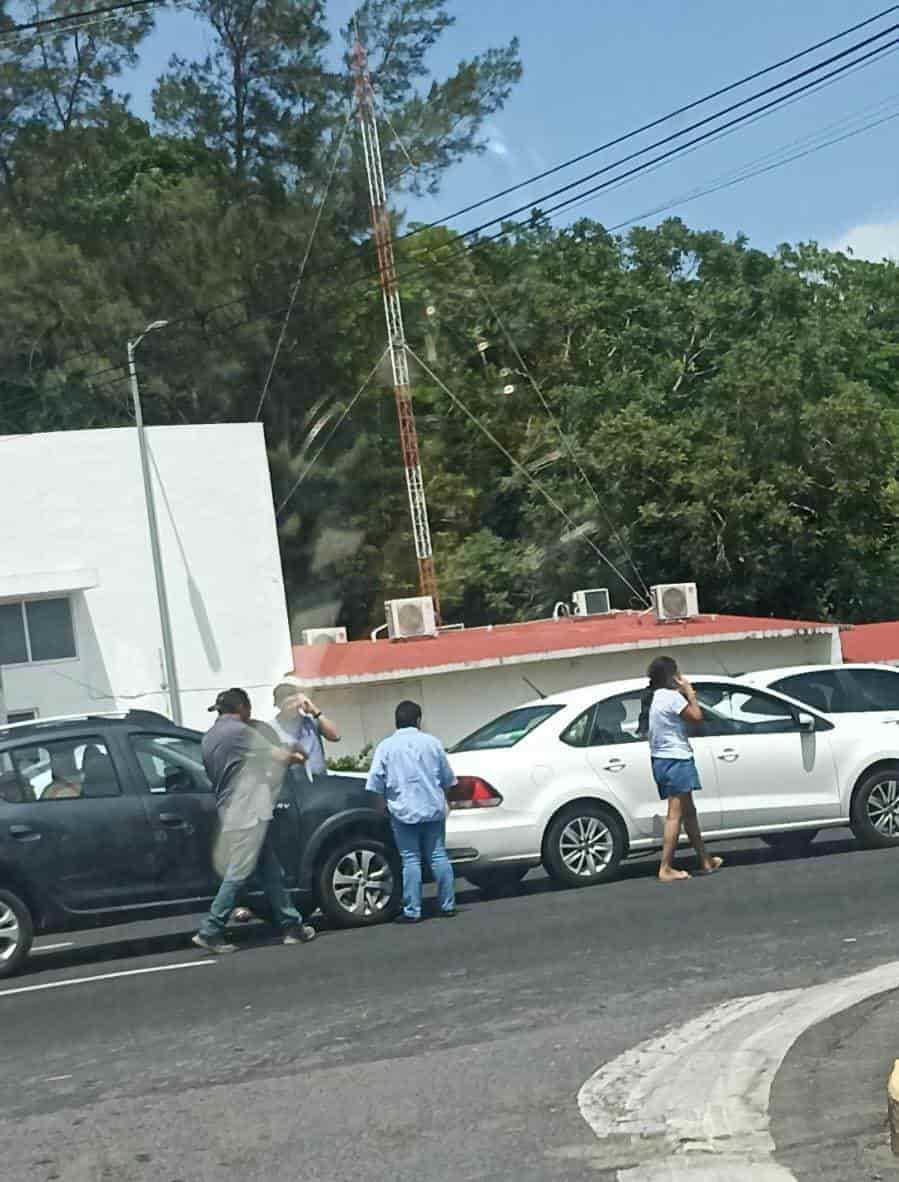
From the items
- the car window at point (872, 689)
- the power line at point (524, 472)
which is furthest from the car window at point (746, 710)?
the power line at point (524, 472)

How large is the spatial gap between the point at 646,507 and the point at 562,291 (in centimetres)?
916

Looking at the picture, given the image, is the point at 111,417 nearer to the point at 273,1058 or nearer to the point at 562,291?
the point at 562,291

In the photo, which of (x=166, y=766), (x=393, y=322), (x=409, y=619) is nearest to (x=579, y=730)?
(x=166, y=766)

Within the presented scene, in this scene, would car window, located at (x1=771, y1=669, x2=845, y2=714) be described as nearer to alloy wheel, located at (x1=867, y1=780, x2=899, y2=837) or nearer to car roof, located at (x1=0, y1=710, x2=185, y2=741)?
alloy wheel, located at (x1=867, y1=780, x2=899, y2=837)

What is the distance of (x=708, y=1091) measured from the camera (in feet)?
23.4

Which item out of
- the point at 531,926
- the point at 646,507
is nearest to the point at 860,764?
the point at 531,926

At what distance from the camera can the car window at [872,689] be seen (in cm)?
1647

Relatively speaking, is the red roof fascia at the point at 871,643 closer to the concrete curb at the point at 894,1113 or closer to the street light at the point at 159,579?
the street light at the point at 159,579

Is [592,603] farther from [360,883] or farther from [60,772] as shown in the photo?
[60,772]

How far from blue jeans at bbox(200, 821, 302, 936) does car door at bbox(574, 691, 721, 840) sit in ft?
10.3

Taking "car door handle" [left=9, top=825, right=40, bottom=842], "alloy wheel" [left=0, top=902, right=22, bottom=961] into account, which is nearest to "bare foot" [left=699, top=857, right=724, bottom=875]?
"car door handle" [left=9, top=825, right=40, bottom=842]

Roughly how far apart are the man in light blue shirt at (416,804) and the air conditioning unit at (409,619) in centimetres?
2326

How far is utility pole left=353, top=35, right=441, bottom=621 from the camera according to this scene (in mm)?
42969

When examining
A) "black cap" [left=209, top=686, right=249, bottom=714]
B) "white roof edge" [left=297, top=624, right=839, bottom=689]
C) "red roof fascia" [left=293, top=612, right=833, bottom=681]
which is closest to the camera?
"black cap" [left=209, top=686, right=249, bottom=714]
